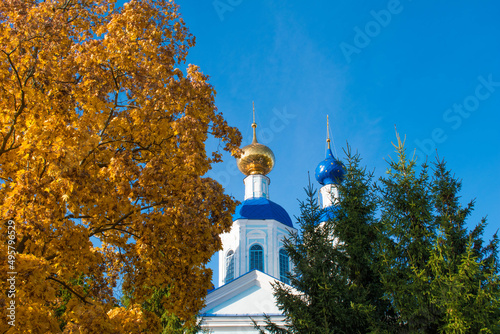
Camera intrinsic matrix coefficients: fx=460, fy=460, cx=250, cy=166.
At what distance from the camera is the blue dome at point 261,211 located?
23594 mm

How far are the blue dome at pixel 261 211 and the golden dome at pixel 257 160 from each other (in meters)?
2.04

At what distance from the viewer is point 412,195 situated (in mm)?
9031

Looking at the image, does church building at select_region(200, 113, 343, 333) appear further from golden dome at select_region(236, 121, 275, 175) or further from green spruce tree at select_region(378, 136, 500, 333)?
green spruce tree at select_region(378, 136, 500, 333)

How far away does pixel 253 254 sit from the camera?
2291 cm

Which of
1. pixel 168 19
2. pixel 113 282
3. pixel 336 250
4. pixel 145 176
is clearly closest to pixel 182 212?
pixel 145 176

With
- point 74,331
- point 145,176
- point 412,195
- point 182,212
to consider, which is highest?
point 412,195

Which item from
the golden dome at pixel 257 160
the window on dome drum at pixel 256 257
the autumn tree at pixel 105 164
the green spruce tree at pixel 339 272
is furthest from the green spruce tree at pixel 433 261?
the golden dome at pixel 257 160

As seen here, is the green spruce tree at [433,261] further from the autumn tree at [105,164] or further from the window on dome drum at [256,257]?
→ the window on dome drum at [256,257]

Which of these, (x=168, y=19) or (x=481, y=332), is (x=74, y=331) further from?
(x=481, y=332)

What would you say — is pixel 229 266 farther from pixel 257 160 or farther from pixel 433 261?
pixel 433 261

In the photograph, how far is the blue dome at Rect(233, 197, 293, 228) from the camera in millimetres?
23594

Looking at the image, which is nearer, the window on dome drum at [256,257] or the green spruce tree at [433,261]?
the green spruce tree at [433,261]

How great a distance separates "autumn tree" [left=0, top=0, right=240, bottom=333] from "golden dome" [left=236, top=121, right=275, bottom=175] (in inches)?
724

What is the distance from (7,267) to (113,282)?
107 inches
